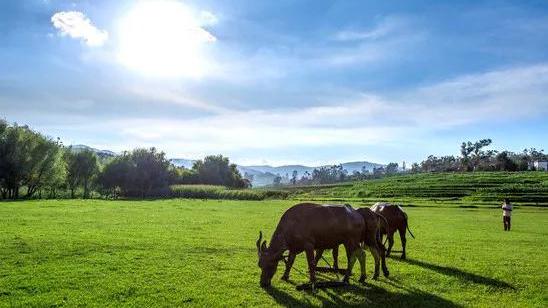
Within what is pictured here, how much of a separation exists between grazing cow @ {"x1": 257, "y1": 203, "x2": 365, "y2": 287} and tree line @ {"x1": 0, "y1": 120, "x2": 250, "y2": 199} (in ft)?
232

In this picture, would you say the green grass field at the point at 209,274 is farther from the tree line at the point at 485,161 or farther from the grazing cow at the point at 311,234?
the tree line at the point at 485,161

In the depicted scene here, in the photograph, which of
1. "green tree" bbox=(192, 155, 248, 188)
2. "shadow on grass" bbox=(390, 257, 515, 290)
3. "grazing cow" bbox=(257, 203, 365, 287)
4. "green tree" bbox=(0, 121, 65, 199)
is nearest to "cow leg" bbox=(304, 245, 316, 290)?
"grazing cow" bbox=(257, 203, 365, 287)

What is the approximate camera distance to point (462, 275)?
52.0 ft

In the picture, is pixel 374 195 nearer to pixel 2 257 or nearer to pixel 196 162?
pixel 196 162

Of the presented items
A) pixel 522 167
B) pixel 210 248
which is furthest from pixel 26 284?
pixel 522 167

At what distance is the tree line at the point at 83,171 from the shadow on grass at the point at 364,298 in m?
72.2

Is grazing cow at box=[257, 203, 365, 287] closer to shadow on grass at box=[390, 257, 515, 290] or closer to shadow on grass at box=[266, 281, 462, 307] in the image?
shadow on grass at box=[266, 281, 462, 307]

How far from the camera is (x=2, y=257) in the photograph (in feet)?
53.5

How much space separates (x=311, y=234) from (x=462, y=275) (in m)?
5.96

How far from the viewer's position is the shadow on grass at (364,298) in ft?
40.3

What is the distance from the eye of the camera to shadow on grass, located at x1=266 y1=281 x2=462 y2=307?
1230cm

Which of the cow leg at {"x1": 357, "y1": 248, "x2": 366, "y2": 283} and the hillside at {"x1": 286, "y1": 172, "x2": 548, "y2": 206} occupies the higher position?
the hillside at {"x1": 286, "y1": 172, "x2": 548, "y2": 206}

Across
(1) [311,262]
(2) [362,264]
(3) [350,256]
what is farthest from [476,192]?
(1) [311,262]

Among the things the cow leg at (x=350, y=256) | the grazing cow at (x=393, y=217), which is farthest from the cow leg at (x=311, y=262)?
the grazing cow at (x=393, y=217)
